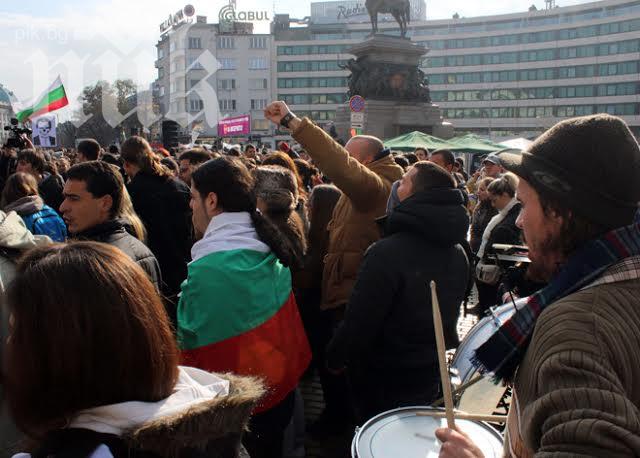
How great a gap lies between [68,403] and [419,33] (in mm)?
93886

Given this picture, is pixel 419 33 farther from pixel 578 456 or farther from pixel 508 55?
pixel 578 456

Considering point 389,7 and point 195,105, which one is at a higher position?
point 389,7

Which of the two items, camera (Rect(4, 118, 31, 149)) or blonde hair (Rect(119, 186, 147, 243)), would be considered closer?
blonde hair (Rect(119, 186, 147, 243))

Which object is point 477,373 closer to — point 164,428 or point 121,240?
point 164,428

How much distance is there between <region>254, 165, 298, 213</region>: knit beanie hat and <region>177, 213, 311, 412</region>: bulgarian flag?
0.95 m

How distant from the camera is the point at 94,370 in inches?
54.0

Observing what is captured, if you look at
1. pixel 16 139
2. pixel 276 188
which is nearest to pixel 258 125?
pixel 16 139

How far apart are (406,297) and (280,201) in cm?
120

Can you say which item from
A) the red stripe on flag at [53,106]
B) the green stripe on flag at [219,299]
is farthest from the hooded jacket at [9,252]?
the red stripe on flag at [53,106]

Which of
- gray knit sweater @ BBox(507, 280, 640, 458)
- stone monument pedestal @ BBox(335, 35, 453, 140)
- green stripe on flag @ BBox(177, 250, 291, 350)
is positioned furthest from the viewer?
stone monument pedestal @ BBox(335, 35, 453, 140)

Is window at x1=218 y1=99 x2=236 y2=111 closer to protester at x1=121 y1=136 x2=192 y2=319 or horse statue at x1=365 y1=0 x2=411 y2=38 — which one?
horse statue at x1=365 y1=0 x2=411 y2=38

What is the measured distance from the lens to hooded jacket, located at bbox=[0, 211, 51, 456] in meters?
2.37

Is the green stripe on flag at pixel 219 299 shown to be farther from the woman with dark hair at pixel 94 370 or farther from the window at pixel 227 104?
the window at pixel 227 104

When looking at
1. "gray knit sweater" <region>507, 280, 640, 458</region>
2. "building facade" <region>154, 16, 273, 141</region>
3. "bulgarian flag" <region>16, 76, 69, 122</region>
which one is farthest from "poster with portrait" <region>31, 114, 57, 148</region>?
"building facade" <region>154, 16, 273, 141</region>
